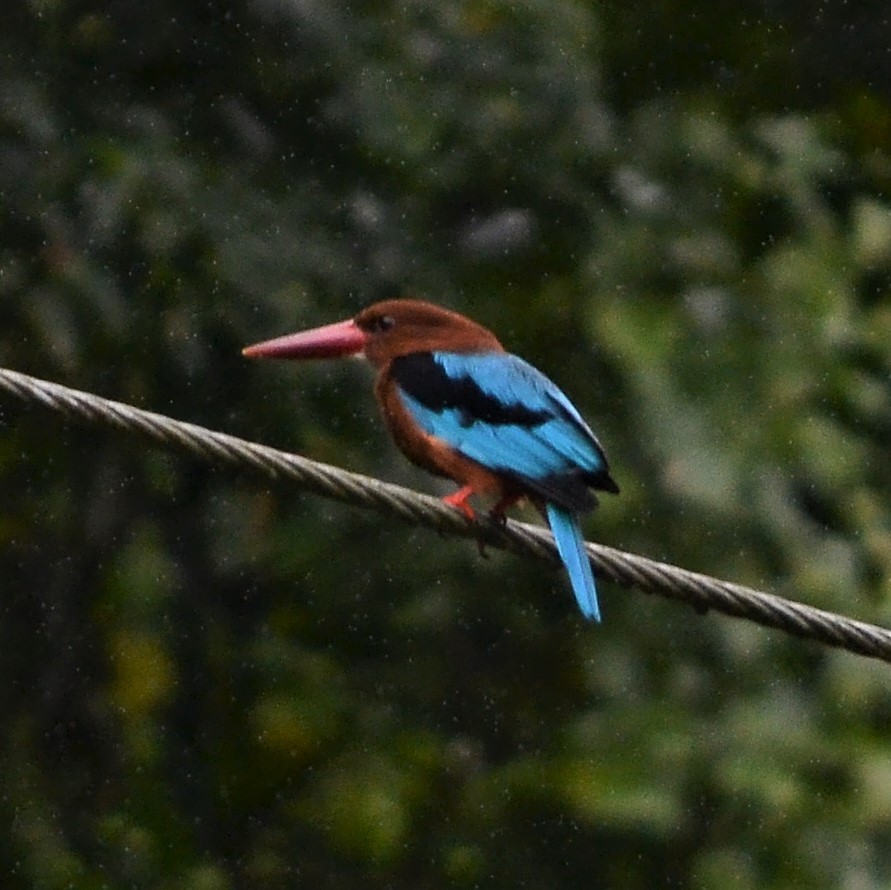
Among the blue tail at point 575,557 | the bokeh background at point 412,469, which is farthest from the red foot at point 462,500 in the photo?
the bokeh background at point 412,469

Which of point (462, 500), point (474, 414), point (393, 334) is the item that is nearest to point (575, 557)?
point (462, 500)

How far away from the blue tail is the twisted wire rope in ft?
0.50

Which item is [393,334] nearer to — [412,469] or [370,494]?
[412,469]

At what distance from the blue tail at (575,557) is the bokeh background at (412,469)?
555mm

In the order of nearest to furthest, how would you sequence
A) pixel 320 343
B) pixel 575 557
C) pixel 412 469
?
1. pixel 575 557
2. pixel 320 343
3. pixel 412 469

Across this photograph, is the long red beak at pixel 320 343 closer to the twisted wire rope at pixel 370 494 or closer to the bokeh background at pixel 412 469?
the bokeh background at pixel 412 469

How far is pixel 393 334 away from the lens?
4098 millimetres

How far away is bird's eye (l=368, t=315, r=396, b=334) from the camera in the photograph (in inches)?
162

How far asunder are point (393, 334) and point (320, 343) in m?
0.14

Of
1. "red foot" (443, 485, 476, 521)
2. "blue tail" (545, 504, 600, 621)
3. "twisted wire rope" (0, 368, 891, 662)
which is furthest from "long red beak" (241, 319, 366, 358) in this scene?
"twisted wire rope" (0, 368, 891, 662)

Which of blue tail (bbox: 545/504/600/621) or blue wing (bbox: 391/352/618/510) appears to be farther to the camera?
blue wing (bbox: 391/352/618/510)

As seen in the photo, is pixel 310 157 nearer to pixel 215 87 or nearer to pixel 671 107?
pixel 215 87

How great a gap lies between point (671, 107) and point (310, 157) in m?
0.78

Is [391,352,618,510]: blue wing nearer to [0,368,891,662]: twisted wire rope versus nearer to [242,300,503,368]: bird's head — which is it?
[242,300,503,368]: bird's head
